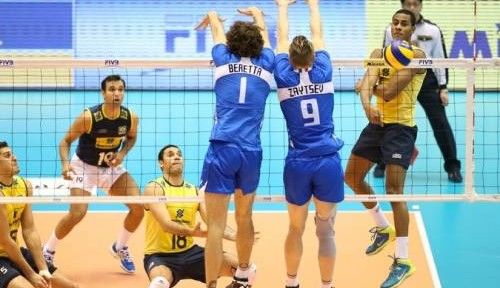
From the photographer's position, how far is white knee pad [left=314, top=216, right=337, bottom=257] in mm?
9195

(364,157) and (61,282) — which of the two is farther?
(364,157)

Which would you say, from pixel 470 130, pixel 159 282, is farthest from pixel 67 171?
pixel 470 130

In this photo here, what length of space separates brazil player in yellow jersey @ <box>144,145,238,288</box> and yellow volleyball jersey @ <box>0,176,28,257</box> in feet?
3.84

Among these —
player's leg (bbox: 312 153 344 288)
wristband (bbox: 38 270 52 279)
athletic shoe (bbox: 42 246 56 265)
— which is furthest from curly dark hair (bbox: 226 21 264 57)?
athletic shoe (bbox: 42 246 56 265)

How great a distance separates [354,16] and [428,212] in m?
9.05

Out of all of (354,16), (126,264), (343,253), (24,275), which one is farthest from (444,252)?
(354,16)

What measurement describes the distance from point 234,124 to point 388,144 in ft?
6.54

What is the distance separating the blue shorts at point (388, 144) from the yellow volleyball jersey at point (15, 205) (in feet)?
10.8

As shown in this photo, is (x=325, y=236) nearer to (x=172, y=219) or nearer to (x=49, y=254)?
(x=172, y=219)

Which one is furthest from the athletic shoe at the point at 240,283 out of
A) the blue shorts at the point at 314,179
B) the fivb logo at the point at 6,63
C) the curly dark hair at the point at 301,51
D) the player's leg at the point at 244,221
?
the fivb logo at the point at 6,63

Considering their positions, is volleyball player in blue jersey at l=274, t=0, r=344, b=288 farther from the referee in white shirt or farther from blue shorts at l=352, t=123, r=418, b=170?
the referee in white shirt

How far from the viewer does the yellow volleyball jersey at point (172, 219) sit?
9.80m

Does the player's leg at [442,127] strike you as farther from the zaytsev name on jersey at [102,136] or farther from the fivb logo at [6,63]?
the fivb logo at [6,63]

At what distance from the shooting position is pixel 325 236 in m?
9.20
